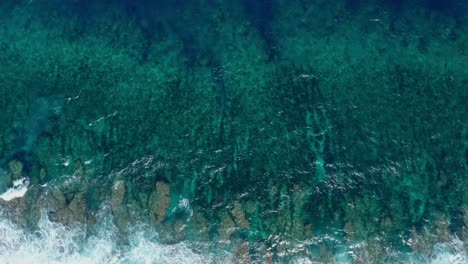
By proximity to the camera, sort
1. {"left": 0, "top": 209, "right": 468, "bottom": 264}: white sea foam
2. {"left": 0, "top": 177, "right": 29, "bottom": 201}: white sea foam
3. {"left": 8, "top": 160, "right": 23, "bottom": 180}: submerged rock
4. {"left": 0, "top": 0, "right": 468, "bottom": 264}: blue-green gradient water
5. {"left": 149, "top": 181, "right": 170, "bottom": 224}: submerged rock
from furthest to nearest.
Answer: {"left": 8, "top": 160, "right": 23, "bottom": 180}: submerged rock → {"left": 0, "top": 177, "right": 29, "bottom": 201}: white sea foam → {"left": 149, "top": 181, "right": 170, "bottom": 224}: submerged rock → {"left": 0, "top": 0, "right": 468, "bottom": 264}: blue-green gradient water → {"left": 0, "top": 209, "right": 468, "bottom": 264}: white sea foam

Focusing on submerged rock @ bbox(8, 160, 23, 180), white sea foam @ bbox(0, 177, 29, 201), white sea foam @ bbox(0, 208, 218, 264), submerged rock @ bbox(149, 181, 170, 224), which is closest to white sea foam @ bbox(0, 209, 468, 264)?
white sea foam @ bbox(0, 208, 218, 264)

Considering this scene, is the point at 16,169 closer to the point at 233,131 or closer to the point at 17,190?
the point at 17,190

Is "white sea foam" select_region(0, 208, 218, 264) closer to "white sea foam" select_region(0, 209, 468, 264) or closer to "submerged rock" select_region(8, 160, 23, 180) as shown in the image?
"white sea foam" select_region(0, 209, 468, 264)

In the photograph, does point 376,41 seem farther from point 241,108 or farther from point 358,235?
point 358,235

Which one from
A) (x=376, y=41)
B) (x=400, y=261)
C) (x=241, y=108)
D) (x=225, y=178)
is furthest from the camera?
(x=376, y=41)

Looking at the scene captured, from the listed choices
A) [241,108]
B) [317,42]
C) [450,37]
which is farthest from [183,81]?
[450,37]

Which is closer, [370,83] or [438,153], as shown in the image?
[438,153]

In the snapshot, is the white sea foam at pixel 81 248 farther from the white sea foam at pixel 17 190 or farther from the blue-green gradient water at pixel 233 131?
the white sea foam at pixel 17 190
